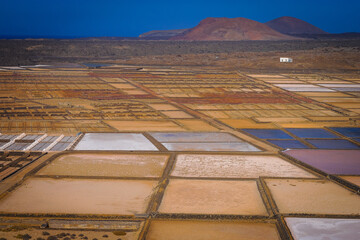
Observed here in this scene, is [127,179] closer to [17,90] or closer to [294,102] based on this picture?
[294,102]

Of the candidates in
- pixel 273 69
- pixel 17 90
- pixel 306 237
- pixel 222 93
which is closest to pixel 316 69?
pixel 273 69

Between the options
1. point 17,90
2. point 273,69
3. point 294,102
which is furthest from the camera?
point 273,69

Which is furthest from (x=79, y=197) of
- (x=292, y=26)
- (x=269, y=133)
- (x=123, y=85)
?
(x=292, y=26)

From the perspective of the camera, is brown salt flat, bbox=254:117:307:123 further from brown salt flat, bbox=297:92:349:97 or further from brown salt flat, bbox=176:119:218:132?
brown salt flat, bbox=297:92:349:97

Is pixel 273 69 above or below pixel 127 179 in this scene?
above

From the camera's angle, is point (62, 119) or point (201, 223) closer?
point (201, 223)

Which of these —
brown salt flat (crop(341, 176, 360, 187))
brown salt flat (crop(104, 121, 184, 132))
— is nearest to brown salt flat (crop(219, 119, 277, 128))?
brown salt flat (crop(104, 121, 184, 132))

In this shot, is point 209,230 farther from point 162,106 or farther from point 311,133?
point 162,106
